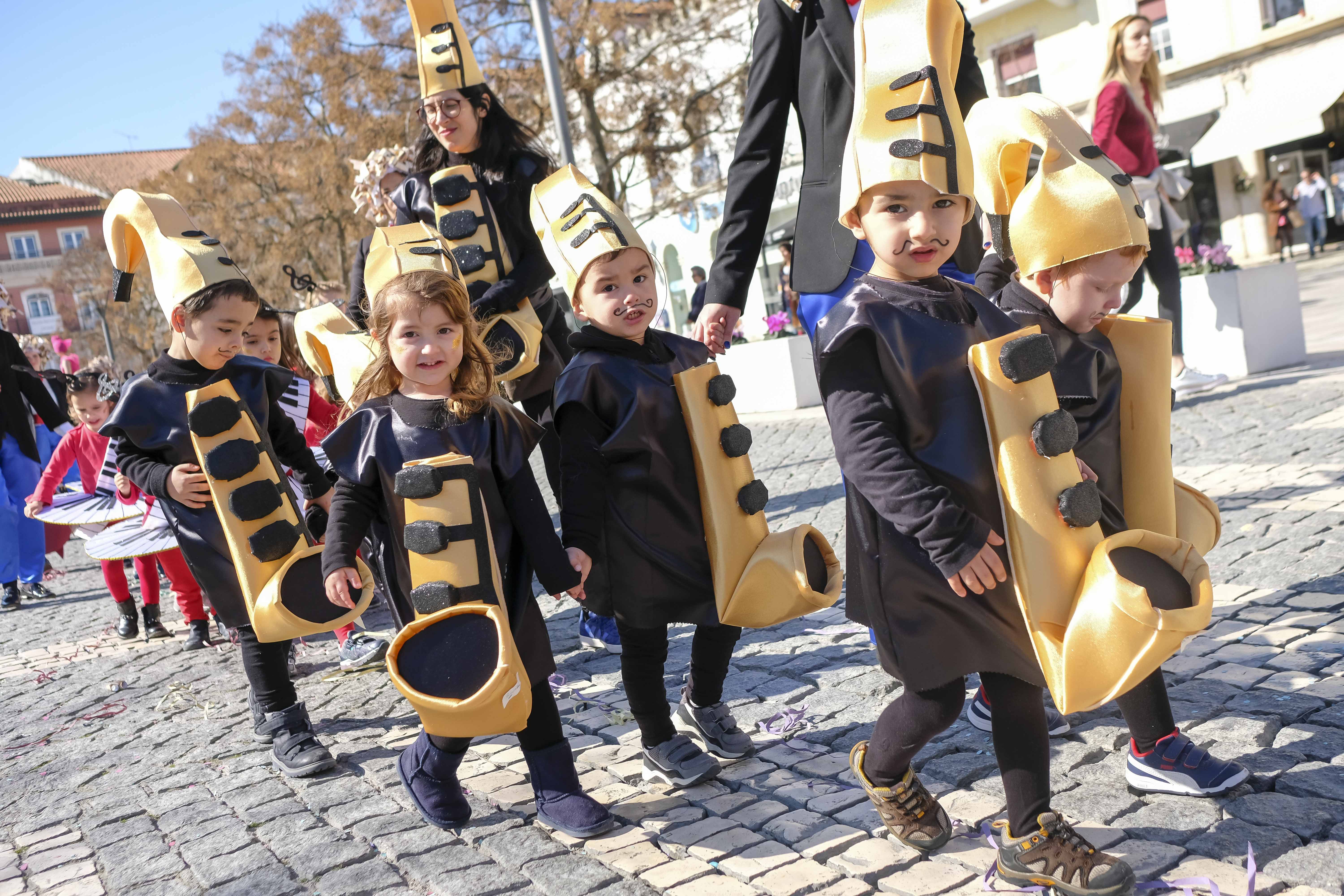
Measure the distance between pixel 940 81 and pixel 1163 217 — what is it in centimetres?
569

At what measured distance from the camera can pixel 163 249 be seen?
383 centimetres

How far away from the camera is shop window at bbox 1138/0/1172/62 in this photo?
25.5m

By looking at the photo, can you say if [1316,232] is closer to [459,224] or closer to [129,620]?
[459,224]

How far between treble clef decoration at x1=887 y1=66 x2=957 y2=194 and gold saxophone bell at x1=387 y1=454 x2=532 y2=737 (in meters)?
1.31

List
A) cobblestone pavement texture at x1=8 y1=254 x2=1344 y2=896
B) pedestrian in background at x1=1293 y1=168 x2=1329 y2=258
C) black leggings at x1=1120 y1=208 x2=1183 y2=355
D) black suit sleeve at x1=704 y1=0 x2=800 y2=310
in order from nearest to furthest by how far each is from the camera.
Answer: cobblestone pavement texture at x1=8 y1=254 x2=1344 y2=896 → black suit sleeve at x1=704 y1=0 x2=800 y2=310 → black leggings at x1=1120 y1=208 x2=1183 y2=355 → pedestrian in background at x1=1293 y1=168 x2=1329 y2=258

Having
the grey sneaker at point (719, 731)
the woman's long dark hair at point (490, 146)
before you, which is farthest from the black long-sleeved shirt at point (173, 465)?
the grey sneaker at point (719, 731)

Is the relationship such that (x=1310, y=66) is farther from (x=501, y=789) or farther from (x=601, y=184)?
(x=501, y=789)

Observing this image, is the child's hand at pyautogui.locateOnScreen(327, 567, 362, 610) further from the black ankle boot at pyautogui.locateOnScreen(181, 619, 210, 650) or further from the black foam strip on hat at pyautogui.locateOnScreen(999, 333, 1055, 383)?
the black ankle boot at pyautogui.locateOnScreen(181, 619, 210, 650)

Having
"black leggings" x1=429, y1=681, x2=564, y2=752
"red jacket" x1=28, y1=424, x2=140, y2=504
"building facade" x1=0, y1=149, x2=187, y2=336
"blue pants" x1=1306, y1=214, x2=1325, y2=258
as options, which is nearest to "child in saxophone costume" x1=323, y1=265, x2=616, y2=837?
"black leggings" x1=429, y1=681, x2=564, y2=752

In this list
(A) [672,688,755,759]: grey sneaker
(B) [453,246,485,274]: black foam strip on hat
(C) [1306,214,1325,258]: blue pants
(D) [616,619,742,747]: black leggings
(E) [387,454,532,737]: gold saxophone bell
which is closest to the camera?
(E) [387,454,532,737]: gold saxophone bell

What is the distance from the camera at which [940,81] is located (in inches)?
96.7

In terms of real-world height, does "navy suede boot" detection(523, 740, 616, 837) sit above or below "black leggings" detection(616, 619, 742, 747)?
below

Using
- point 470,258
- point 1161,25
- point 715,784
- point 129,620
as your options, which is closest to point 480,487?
point 715,784

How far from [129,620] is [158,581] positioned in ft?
0.94
